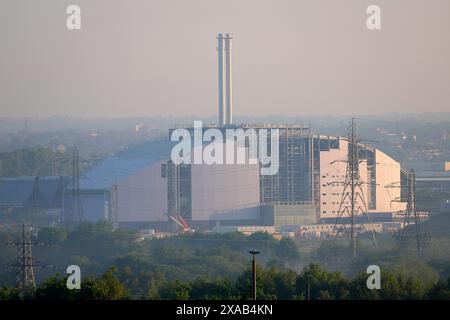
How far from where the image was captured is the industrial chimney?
57.7m

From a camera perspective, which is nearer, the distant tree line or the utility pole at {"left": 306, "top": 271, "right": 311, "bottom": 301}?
the distant tree line

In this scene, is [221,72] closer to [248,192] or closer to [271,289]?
[248,192]

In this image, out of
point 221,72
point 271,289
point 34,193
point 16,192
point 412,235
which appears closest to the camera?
point 271,289

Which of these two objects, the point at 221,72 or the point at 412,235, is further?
the point at 221,72

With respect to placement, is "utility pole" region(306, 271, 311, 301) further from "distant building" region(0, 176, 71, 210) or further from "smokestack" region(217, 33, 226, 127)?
"smokestack" region(217, 33, 226, 127)

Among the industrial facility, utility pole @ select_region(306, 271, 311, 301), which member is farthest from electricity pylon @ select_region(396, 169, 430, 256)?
utility pole @ select_region(306, 271, 311, 301)

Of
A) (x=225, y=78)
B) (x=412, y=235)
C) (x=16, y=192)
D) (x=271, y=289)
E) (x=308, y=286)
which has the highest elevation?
(x=225, y=78)

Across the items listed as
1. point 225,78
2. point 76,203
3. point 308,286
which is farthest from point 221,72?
point 308,286

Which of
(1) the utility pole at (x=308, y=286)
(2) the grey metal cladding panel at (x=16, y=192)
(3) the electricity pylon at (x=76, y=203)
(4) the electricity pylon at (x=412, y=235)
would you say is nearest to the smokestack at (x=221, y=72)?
→ (2) the grey metal cladding panel at (x=16, y=192)

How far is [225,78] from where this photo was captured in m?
57.8

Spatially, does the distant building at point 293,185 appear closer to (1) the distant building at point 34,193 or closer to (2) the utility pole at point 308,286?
(1) the distant building at point 34,193

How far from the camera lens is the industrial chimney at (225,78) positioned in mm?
57719

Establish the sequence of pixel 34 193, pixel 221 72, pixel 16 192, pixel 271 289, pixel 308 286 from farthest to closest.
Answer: pixel 16 192, pixel 221 72, pixel 34 193, pixel 271 289, pixel 308 286
